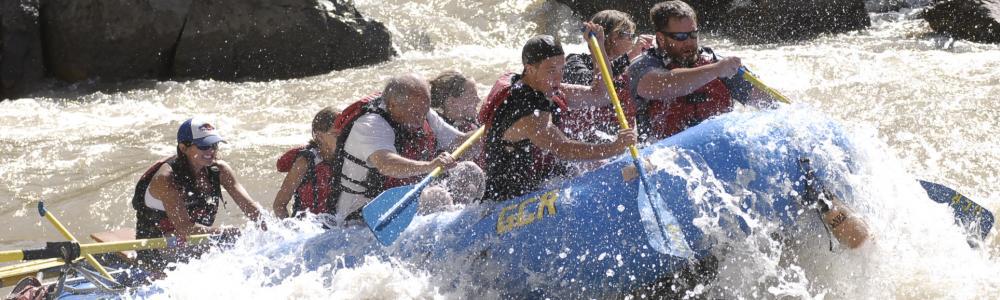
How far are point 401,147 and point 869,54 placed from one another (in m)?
6.33

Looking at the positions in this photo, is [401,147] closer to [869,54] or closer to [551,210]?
[551,210]

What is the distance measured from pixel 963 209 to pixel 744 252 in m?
1.39

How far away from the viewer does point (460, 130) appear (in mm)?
5391

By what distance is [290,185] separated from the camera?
538 cm

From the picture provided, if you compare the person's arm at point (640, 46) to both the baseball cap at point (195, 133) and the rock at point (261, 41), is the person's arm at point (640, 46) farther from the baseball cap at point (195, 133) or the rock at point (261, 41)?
the rock at point (261, 41)

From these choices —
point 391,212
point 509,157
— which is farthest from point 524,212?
point 391,212

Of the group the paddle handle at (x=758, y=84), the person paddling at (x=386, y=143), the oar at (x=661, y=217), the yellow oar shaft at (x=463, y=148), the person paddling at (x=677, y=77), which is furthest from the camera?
the paddle handle at (x=758, y=84)

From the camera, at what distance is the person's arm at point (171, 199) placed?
5020 mm

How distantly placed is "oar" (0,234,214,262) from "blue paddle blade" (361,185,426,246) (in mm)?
1221

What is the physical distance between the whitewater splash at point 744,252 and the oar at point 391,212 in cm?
18

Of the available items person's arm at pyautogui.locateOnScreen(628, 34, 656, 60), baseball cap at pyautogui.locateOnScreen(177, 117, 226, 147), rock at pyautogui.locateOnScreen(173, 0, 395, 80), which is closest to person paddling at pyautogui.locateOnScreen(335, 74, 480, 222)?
baseball cap at pyautogui.locateOnScreen(177, 117, 226, 147)

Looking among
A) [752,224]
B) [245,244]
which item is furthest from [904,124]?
[245,244]

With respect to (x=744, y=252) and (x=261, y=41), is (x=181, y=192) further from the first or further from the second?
(x=261, y=41)

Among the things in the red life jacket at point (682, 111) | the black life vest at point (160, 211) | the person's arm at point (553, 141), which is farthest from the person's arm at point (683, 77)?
the black life vest at point (160, 211)
